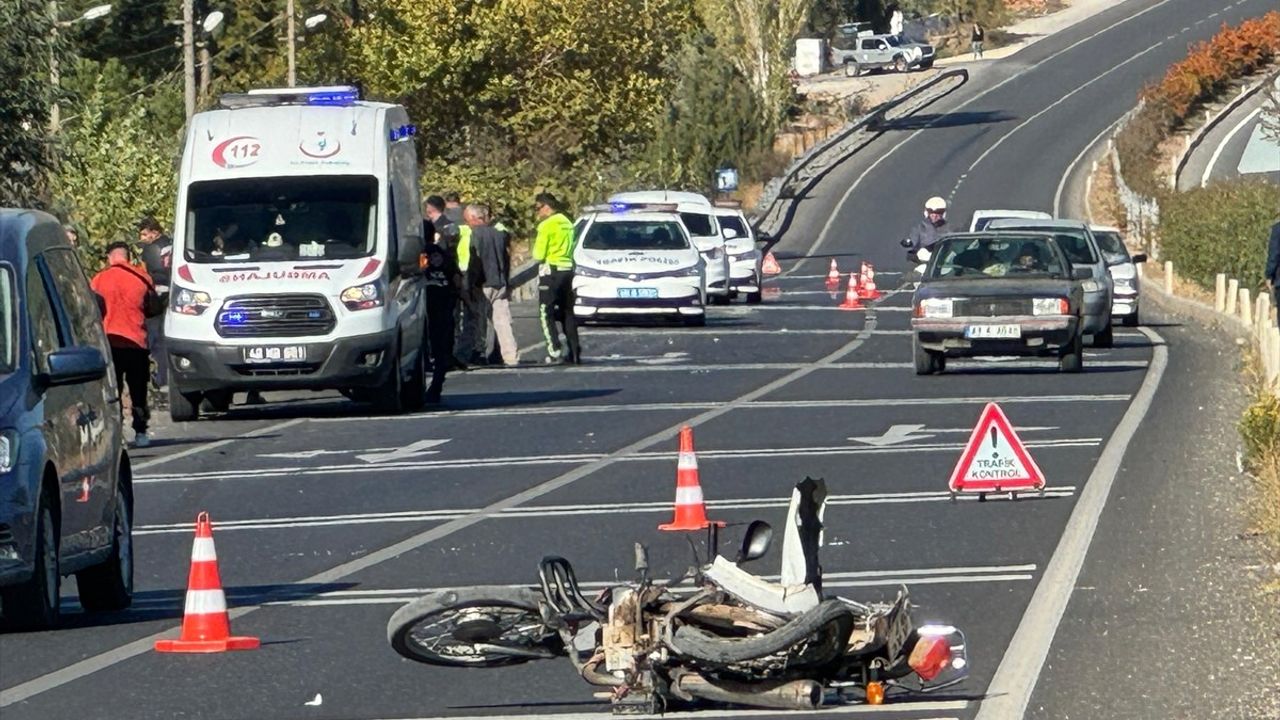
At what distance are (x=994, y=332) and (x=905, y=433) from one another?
6501 millimetres

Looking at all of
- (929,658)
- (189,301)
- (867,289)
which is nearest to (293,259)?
(189,301)

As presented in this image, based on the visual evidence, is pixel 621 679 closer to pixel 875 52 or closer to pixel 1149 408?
pixel 1149 408

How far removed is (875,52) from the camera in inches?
4313

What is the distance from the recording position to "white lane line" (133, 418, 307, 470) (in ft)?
65.0

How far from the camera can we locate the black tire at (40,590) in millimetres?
10594

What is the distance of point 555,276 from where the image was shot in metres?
29.1

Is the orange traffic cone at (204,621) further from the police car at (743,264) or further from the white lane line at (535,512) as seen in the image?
the police car at (743,264)

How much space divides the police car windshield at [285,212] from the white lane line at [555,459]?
16.4 ft

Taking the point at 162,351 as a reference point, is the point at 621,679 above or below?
above

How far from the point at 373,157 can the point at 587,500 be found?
8.46 m

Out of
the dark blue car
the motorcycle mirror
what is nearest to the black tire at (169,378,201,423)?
the dark blue car

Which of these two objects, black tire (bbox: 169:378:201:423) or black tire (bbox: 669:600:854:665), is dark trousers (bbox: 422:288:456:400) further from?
black tire (bbox: 669:600:854:665)

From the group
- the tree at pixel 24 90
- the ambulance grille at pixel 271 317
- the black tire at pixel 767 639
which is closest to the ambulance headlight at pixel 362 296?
the ambulance grille at pixel 271 317

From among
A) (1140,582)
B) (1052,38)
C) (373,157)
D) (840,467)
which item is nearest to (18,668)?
(1140,582)
